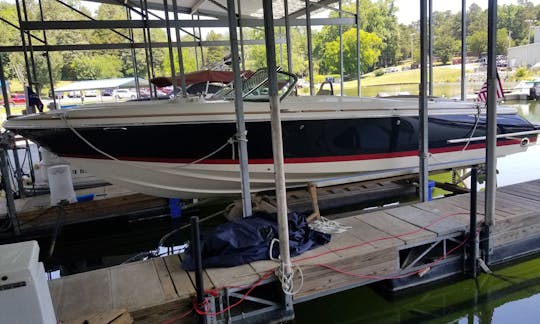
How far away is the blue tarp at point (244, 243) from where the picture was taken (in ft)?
9.83

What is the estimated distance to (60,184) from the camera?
16.8 feet

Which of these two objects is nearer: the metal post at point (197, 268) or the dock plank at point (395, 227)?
the metal post at point (197, 268)

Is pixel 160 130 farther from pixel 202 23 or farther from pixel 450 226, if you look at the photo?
pixel 202 23

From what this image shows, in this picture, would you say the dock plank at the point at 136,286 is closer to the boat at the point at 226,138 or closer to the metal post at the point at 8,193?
the boat at the point at 226,138

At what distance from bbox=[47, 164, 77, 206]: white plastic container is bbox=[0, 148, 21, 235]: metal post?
50cm

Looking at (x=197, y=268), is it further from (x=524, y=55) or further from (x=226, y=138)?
(x=524, y=55)

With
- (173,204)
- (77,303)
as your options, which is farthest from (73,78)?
(77,303)

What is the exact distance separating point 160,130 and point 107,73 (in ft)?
117

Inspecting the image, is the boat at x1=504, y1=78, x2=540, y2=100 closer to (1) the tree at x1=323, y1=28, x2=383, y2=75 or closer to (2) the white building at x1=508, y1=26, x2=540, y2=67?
(1) the tree at x1=323, y1=28, x2=383, y2=75

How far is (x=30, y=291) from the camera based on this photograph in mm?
1846

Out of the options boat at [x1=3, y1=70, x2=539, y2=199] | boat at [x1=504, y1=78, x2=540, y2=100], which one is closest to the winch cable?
boat at [x1=3, y1=70, x2=539, y2=199]

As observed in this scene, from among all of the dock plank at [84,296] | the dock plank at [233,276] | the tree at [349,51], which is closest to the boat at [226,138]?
the dock plank at [233,276]

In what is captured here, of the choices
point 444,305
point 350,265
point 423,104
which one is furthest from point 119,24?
point 444,305

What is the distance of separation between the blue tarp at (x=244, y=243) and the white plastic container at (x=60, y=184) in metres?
2.74
